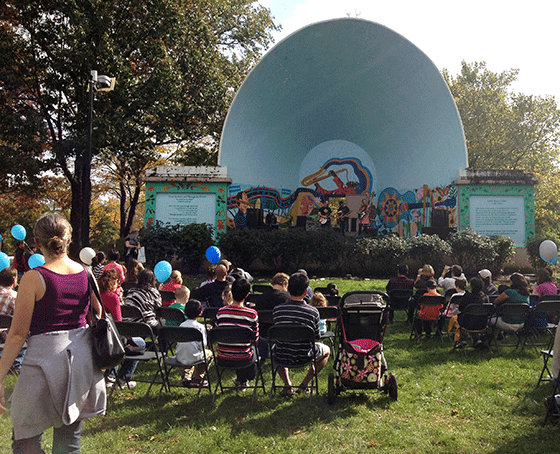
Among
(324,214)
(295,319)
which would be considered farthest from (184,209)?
(295,319)

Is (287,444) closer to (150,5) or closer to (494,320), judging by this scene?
(494,320)

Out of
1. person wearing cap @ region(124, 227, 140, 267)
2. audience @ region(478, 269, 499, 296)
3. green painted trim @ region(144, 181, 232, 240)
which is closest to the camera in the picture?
audience @ region(478, 269, 499, 296)

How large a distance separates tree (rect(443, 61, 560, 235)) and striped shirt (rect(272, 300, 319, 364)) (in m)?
26.4

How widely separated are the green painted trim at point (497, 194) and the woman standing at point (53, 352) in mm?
15013

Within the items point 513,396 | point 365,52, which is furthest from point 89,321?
point 365,52

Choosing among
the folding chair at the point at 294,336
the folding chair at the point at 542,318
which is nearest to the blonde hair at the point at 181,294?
the folding chair at the point at 294,336

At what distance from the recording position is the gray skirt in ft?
8.28

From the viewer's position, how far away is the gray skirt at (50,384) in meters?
2.52

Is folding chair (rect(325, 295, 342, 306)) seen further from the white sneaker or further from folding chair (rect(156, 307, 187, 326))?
the white sneaker

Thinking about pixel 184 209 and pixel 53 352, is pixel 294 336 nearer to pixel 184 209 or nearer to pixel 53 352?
pixel 53 352

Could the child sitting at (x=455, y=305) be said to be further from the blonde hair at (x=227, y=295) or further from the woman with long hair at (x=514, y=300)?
the blonde hair at (x=227, y=295)

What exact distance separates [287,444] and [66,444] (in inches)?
70.5

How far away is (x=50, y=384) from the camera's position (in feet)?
8.38

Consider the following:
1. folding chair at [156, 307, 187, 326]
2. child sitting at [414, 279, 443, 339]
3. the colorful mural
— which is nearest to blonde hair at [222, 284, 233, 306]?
folding chair at [156, 307, 187, 326]
